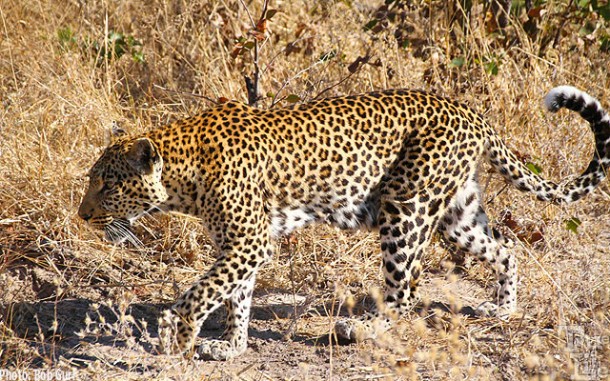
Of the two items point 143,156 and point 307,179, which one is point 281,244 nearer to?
point 307,179

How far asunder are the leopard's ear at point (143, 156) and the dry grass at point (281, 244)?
2.68 ft

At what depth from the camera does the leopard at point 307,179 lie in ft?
18.7

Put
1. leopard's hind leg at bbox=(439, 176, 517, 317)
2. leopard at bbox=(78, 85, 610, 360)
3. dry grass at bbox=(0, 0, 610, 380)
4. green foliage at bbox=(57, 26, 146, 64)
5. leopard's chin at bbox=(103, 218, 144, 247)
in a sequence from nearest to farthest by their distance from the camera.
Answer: dry grass at bbox=(0, 0, 610, 380) → leopard at bbox=(78, 85, 610, 360) → leopard's chin at bbox=(103, 218, 144, 247) → leopard's hind leg at bbox=(439, 176, 517, 317) → green foliage at bbox=(57, 26, 146, 64)

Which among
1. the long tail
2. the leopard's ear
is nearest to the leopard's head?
the leopard's ear

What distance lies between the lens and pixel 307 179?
602cm

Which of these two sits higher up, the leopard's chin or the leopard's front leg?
the leopard's chin

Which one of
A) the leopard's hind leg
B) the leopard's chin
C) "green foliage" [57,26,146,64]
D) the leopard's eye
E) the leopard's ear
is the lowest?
the leopard's hind leg

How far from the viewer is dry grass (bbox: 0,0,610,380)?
5570 millimetres

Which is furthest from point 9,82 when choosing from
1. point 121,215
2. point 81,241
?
point 121,215

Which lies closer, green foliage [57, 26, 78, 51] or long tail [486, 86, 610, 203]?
long tail [486, 86, 610, 203]

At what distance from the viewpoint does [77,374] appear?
503cm

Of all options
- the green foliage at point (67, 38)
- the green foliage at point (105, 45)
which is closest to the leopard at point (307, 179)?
the green foliage at point (105, 45)

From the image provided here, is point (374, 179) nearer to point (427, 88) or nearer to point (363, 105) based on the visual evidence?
point (363, 105)

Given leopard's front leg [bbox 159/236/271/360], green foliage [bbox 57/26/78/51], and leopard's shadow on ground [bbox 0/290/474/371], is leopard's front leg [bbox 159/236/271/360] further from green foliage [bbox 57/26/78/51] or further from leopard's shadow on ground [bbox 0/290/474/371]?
green foliage [bbox 57/26/78/51]
